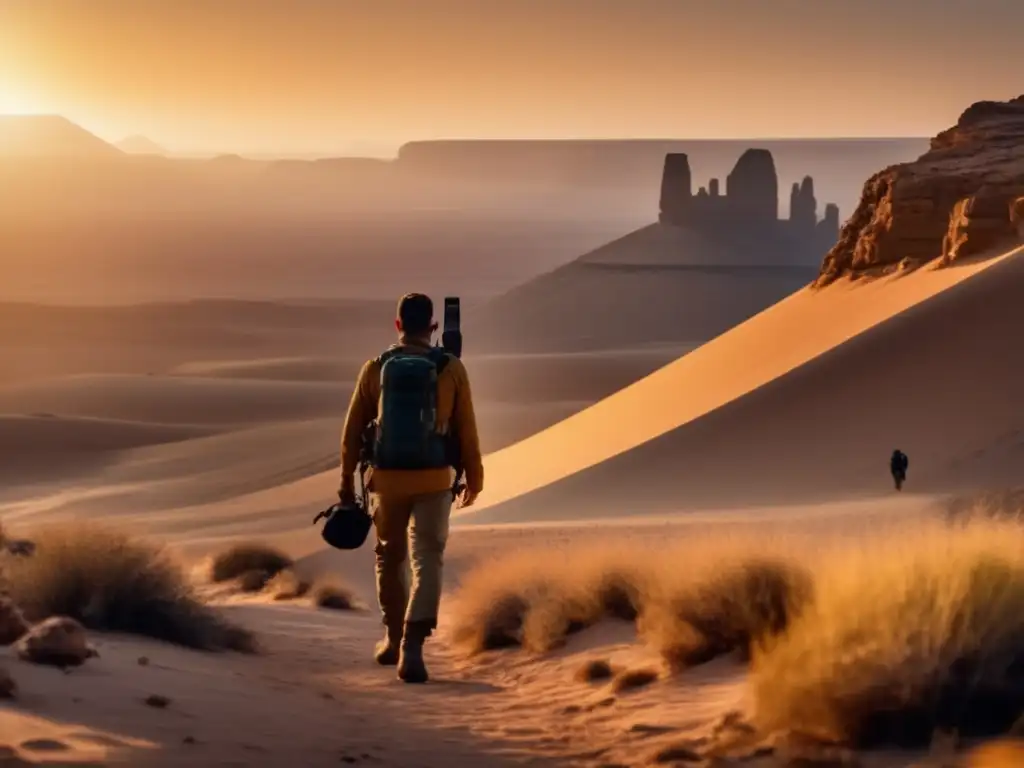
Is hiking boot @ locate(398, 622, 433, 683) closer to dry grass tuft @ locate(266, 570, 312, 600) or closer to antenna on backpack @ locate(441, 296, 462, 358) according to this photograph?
antenna on backpack @ locate(441, 296, 462, 358)

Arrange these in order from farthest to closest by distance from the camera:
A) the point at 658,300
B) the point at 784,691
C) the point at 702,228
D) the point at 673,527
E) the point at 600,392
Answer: the point at 702,228 < the point at 658,300 < the point at 600,392 < the point at 673,527 < the point at 784,691

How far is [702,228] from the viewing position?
119000 mm

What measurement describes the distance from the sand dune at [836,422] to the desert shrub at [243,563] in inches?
170

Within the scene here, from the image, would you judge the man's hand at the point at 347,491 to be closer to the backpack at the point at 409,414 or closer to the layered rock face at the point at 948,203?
the backpack at the point at 409,414

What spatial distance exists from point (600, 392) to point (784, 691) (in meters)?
55.0

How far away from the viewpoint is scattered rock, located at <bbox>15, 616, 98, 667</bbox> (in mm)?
6230

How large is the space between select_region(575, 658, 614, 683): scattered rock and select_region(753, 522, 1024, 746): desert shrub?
→ 1.45 m

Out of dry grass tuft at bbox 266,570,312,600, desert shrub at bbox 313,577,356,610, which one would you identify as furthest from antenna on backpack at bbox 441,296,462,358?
dry grass tuft at bbox 266,570,312,600

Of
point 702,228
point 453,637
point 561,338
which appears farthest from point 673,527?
point 702,228

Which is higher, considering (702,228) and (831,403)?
(702,228)

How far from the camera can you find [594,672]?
7.58 metres

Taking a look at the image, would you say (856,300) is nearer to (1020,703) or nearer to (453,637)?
(453,637)

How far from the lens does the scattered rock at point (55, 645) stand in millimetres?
6230

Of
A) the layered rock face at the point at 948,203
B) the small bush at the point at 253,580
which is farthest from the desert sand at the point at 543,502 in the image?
the layered rock face at the point at 948,203
